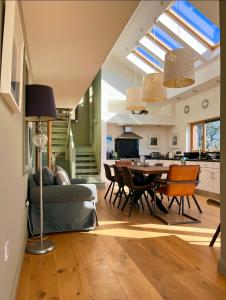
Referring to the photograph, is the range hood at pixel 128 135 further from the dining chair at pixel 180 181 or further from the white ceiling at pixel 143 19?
the dining chair at pixel 180 181

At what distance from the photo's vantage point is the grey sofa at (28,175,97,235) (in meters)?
3.10

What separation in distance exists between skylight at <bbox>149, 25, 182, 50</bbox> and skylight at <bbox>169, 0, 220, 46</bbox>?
2.60 ft

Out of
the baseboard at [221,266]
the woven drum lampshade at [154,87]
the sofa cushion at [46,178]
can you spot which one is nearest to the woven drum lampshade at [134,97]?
the woven drum lampshade at [154,87]

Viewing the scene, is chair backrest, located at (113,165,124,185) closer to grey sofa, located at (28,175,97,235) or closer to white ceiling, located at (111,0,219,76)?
grey sofa, located at (28,175,97,235)

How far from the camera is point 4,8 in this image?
4.43 feet

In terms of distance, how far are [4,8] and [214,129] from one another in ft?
22.4

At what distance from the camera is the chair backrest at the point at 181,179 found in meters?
3.73

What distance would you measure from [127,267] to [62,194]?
4.30 feet

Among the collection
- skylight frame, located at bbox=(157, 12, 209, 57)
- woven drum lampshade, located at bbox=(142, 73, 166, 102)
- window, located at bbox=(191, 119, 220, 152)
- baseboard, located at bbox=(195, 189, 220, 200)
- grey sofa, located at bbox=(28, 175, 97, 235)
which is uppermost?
skylight frame, located at bbox=(157, 12, 209, 57)

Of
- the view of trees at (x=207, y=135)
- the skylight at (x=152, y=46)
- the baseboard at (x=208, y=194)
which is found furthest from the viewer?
the skylight at (x=152, y=46)

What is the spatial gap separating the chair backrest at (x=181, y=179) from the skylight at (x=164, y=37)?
4633mm

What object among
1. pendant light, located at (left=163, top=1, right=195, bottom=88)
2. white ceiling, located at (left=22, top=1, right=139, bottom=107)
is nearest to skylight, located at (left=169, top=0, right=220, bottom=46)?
pendant light, located at (left=163, top=1, right=195, bottom=88)

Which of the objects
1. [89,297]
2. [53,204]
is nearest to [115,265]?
[89,297]

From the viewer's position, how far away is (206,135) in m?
7.47
